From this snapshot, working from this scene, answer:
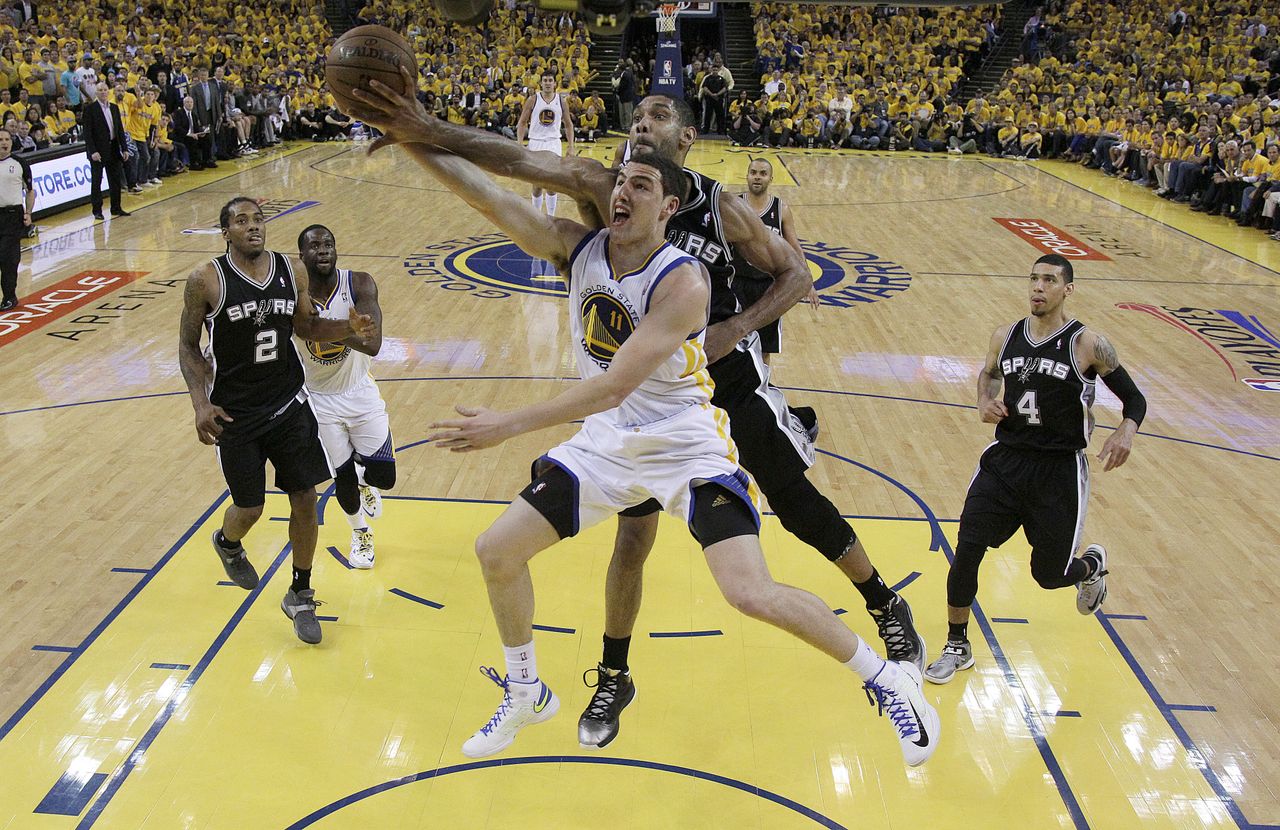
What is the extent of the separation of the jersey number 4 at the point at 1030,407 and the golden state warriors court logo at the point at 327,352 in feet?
10.0

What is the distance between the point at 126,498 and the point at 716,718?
3.66 metres

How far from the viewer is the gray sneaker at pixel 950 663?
452 centimetres

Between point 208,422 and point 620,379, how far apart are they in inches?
79.0

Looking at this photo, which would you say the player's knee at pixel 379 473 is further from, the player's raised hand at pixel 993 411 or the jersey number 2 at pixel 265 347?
the player's raised hand at pixel 993 411

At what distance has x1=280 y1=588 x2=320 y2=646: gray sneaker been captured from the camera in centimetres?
464

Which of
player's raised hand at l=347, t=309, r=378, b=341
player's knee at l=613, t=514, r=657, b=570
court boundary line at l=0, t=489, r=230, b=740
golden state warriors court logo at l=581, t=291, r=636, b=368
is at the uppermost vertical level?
golden state warriors court logo at l=581, t=291, r=636, b=368

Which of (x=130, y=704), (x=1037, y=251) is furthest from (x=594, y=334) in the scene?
(x=1037, y=251)

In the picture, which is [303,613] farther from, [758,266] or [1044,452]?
[1044,452]

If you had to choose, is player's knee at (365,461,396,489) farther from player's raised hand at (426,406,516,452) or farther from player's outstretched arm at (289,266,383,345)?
player's raised hand at (426,406,516,452)

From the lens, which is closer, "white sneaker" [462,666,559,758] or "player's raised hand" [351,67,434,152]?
"player's raised hand" [351,67,434,152]

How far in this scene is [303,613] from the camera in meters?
4.66

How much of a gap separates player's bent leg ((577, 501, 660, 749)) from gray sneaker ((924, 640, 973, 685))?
130cm

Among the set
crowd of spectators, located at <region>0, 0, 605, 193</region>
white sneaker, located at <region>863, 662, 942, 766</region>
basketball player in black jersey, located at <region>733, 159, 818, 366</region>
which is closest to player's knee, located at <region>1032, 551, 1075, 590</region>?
white sneaker, located at <region>863, 662, 942, 766</region>

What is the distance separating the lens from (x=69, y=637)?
15.3ft
